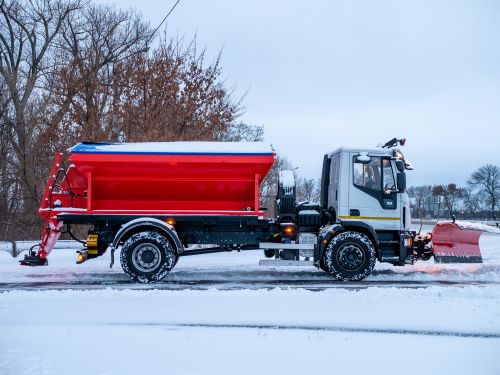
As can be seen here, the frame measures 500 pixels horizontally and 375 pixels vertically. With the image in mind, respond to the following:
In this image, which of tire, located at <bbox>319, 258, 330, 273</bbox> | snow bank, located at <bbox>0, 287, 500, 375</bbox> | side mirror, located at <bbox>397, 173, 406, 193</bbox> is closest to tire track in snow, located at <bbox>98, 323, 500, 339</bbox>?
snow bank, located at <bbox>0, 287, 500, 375</bbox>

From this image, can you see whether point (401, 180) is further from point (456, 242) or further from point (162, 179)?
point (162, 179)

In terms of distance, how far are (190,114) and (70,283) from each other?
32.7ft

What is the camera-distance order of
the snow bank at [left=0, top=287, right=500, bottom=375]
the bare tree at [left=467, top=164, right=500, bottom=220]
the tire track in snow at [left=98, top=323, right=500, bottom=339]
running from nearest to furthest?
1. the snow bank at [left=0, top=287, right=500, bottom=375]
2. the tire track in snow at [left=98, top=323, right=500, bottom=339]
3. the bare tree at [left=467, top=164, right=500, bottom=220]

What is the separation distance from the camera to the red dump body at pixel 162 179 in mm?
9562

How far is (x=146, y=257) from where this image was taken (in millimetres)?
9742

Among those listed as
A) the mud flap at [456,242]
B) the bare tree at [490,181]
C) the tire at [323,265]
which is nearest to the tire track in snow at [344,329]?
the tire at [323,265]

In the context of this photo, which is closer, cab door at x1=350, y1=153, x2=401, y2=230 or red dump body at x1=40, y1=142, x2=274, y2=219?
red dump body at x1=40, y1=142, x2=274, y2=219

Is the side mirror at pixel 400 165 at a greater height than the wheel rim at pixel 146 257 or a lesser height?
greater

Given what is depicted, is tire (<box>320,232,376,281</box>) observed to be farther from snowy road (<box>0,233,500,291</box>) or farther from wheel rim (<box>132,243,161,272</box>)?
wheel rim (<box>132,243,161,272</box>)

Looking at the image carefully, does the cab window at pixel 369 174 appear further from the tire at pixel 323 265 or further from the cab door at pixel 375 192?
the tire at pixel 323 265

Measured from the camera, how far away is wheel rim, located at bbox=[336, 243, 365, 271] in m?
9.98

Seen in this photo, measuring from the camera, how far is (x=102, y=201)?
10.1 metres

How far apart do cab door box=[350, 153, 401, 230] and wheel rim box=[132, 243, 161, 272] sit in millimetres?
4142

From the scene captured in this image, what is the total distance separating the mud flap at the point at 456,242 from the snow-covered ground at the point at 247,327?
2.80ft
